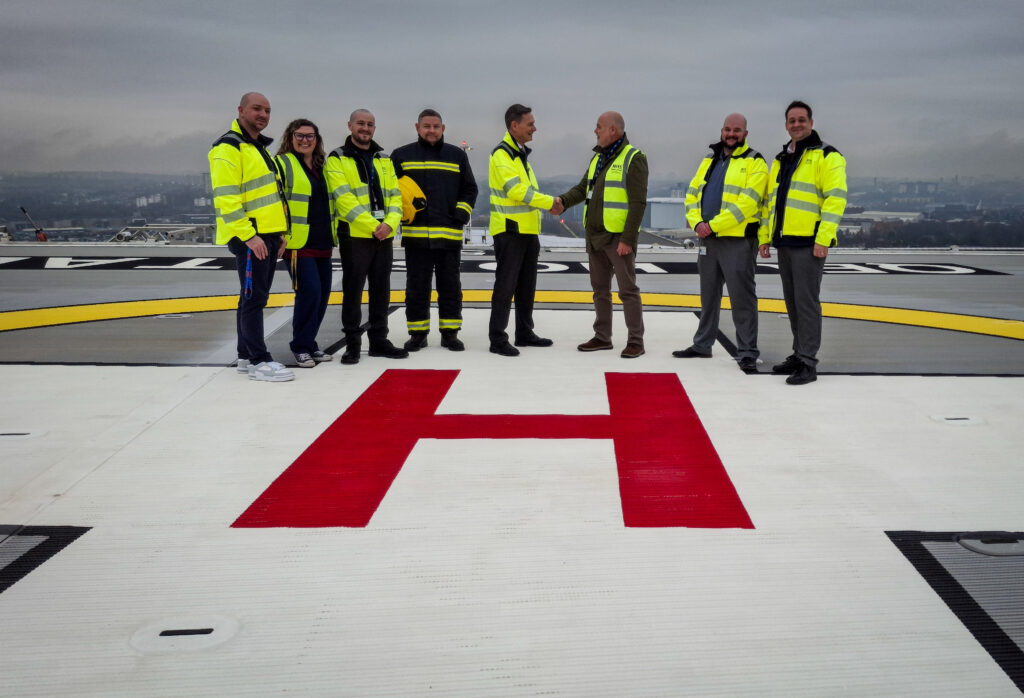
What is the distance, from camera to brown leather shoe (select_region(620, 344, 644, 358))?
6.01 meters

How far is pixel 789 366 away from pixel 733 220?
1.04 meters

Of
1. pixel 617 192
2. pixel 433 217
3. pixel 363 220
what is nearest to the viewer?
pixel 363 220

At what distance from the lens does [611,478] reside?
3.46 meters

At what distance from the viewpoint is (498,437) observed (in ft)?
13.2

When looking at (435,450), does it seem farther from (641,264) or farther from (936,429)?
(641,264)

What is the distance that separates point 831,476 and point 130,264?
12.1 meters

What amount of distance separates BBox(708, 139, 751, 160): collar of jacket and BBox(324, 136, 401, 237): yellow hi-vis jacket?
2.25 metres

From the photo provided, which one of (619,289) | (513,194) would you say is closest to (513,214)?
(513,194)

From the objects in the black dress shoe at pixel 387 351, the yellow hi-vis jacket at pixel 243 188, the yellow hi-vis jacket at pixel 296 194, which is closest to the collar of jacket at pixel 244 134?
the yellow hi-vis jacket at pixel 243 188

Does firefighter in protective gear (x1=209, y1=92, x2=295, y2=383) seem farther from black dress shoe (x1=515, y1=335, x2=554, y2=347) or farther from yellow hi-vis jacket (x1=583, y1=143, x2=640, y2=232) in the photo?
yellow hi-vis jacket (x1=583, y1=143, x2=640, y2=232)

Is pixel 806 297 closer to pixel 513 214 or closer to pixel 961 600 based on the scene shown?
pixel 513 214

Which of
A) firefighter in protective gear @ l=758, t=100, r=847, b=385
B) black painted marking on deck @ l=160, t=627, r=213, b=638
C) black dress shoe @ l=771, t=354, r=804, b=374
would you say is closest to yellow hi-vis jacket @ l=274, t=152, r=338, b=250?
firefighter in protective gear @ l=758, t=100, r=847, b=385

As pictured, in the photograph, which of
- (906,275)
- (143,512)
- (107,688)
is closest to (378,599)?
(107,688)

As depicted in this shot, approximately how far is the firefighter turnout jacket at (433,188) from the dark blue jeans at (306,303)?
0.70 metres
